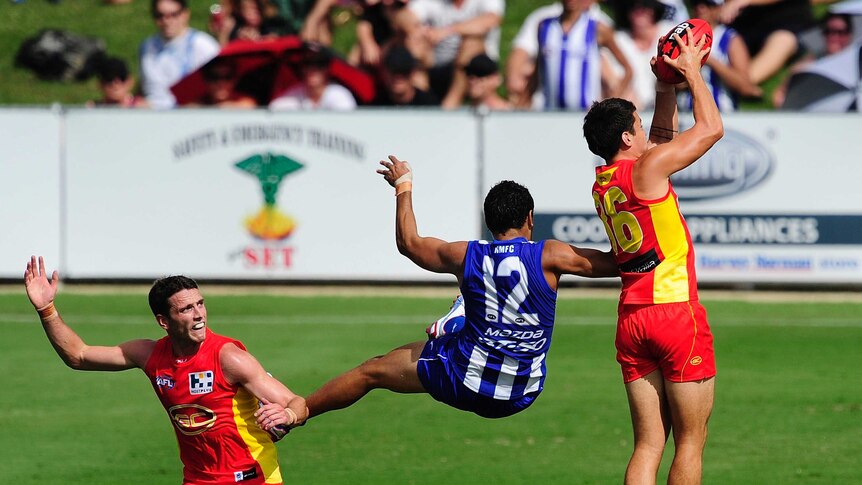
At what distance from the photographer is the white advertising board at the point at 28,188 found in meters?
16.7

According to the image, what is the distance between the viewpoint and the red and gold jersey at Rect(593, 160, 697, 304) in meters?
7.62

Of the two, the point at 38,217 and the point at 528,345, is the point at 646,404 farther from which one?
the point at 38,217

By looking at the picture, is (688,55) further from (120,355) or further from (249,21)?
(249,21)

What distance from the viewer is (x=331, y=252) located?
16.5 m

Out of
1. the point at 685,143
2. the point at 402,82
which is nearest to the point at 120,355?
the point at 685,143

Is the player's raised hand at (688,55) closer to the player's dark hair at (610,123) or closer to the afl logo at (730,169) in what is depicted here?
the player's dark hair at (610,123)

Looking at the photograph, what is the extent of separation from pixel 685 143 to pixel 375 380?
7.13 feet

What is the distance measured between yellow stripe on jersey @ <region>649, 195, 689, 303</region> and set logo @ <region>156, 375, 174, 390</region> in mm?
2610

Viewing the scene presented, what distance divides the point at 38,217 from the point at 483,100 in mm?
5468

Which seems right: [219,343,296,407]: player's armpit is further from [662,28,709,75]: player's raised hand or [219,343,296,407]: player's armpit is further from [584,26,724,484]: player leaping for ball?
[662,28,709,75]: player's raised hand

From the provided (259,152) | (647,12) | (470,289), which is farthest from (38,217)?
(470,289)

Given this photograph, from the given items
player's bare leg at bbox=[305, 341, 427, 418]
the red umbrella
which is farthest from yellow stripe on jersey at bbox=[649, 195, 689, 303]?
the red umbrella

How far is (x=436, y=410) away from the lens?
11.7 m

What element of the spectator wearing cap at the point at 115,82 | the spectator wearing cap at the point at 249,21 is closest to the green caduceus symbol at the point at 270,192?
the spectator wearing cap at the point at 115,82
